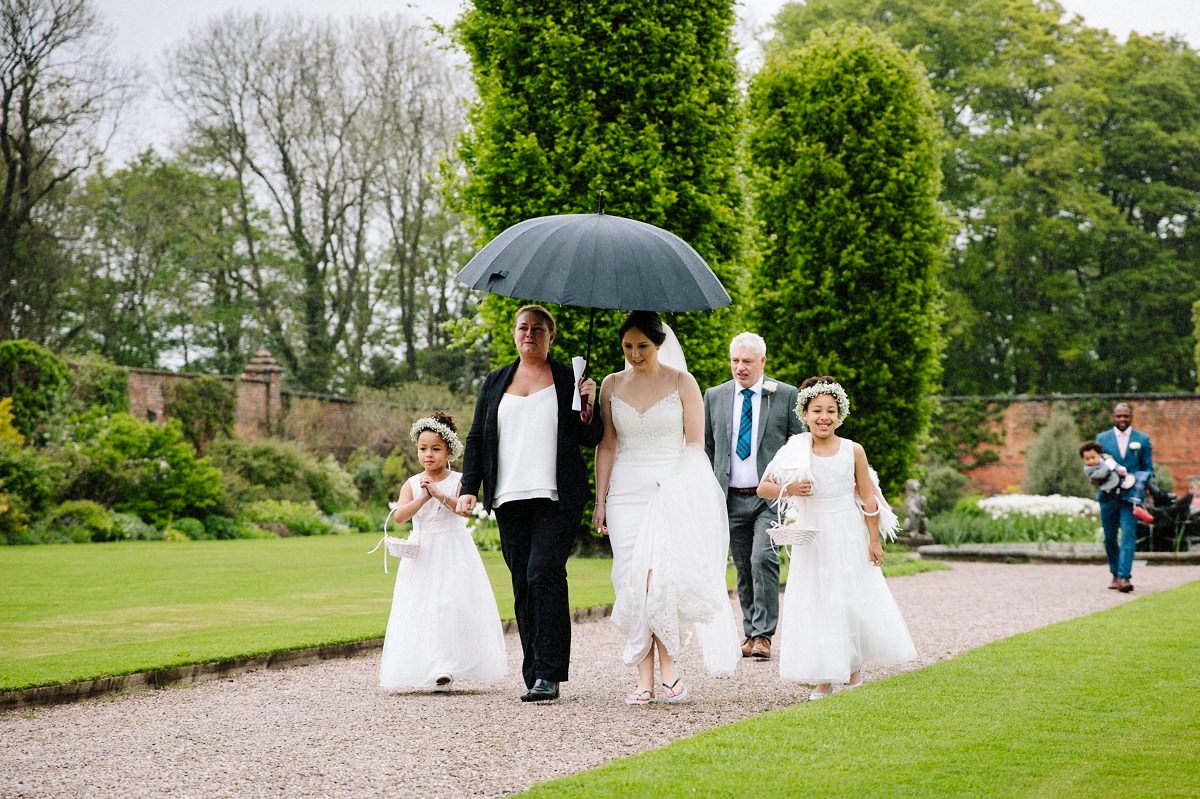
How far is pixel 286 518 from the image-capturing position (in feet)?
85.9

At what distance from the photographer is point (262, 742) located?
576 cm

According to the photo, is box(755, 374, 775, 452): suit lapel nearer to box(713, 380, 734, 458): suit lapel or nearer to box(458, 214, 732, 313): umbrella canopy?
box(713, 380, 734, 458): suit lapel

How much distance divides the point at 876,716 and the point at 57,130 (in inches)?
1307

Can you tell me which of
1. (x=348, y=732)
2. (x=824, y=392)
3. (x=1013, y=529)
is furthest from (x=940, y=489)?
(x=348, y=732)

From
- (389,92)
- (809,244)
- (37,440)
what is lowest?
(37,440)

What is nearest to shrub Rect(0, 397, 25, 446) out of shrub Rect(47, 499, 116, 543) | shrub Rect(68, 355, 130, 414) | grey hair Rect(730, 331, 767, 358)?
shrub Rect(47, 499, 116, 543)

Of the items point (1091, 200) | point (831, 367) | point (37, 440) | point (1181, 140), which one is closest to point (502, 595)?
Answer: point (831, 367)

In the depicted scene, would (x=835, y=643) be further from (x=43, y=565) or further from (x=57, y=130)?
(x=57, y=130)

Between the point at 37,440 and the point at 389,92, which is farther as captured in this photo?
the point at 389,92

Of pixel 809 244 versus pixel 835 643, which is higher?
pixel 809 244

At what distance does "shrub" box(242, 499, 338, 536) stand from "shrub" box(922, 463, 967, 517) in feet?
40.4

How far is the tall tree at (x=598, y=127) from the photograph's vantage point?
17.2m

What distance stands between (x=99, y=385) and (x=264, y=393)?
626 cm

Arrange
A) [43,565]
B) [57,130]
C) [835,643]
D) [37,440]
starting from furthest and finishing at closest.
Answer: [57,130] < [37,440] < [43,565] < [835,643]
